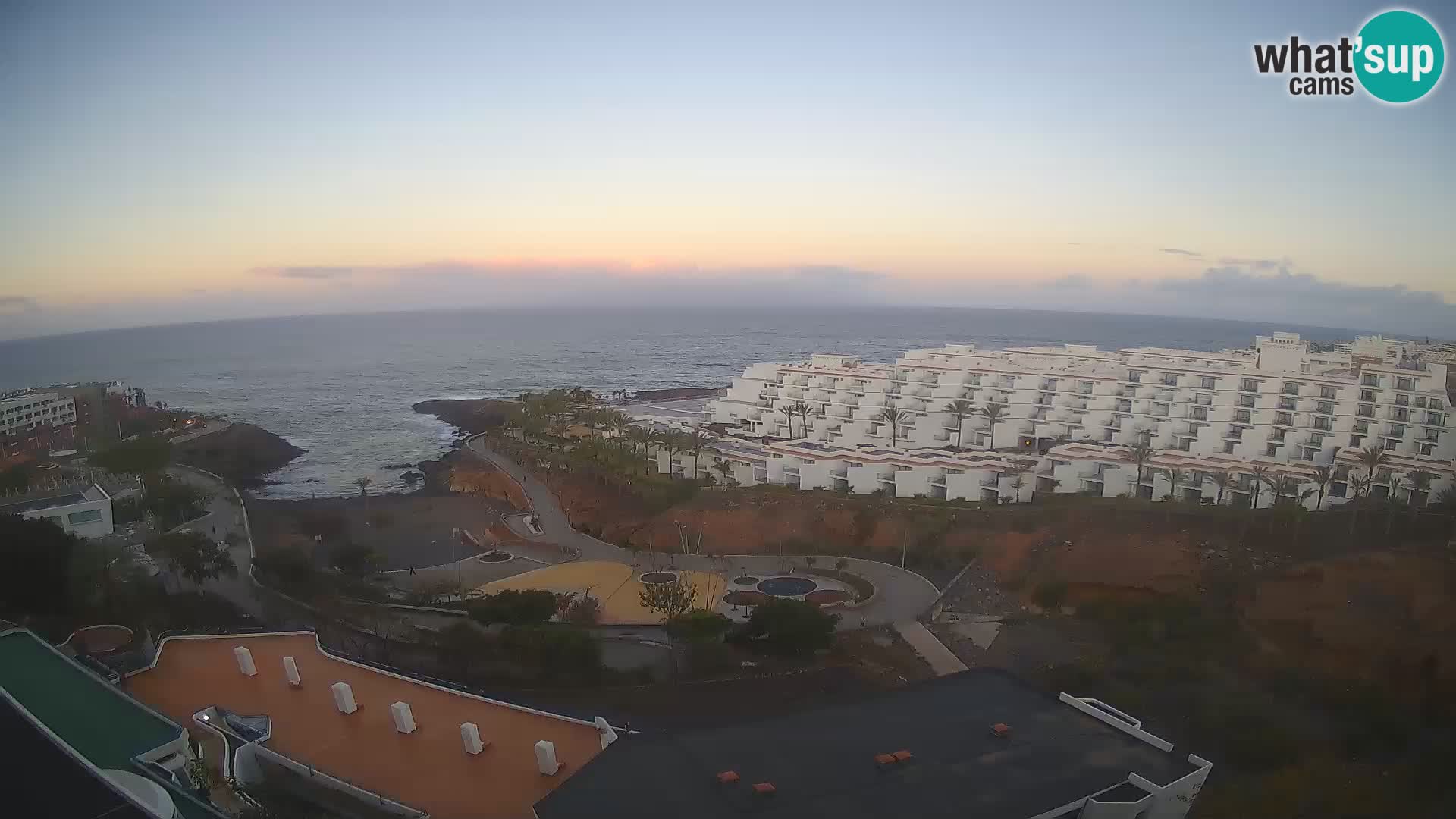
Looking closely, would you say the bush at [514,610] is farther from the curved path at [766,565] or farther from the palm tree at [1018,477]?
the palm tree at [1018,477]

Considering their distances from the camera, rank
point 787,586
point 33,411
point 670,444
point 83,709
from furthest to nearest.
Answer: point 33,411 → point 670,444 → point 787,586 → point 83,709

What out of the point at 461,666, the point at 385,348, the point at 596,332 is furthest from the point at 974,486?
the point at 596,332

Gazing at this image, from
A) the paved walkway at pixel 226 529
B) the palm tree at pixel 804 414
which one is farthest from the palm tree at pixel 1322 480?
the paved walkway at pixel 226 529

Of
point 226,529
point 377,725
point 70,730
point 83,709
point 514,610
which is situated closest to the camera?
point 70,730

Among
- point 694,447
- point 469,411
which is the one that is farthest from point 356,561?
point 469,411

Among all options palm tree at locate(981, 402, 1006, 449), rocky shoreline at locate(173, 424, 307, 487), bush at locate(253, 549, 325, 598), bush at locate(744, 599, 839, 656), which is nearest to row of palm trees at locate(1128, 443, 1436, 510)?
palm tree at locate(981, 402, 1006, 449)

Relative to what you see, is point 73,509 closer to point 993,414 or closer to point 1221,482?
point 993,414

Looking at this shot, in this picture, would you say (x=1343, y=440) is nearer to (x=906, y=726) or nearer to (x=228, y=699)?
(x=906, y=726)
